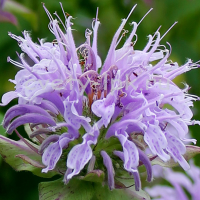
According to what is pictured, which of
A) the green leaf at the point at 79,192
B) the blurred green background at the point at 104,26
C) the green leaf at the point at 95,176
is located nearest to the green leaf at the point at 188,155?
the green leaf at the point at 79,192

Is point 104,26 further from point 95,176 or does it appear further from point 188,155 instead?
point 95,176

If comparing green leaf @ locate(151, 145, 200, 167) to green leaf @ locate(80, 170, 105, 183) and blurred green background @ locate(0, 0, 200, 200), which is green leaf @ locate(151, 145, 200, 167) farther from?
blurred green background @ locate(0, 0, 200, 200)

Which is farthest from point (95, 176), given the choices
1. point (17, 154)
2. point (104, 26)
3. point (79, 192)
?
point (104, 26)

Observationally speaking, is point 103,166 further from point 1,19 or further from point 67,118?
point 1,19

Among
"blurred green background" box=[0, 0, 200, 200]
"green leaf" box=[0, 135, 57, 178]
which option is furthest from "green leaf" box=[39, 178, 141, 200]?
"blurred green background" box=[0, 0, 200, 200]

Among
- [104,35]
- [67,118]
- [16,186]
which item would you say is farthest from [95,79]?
[104,35]
